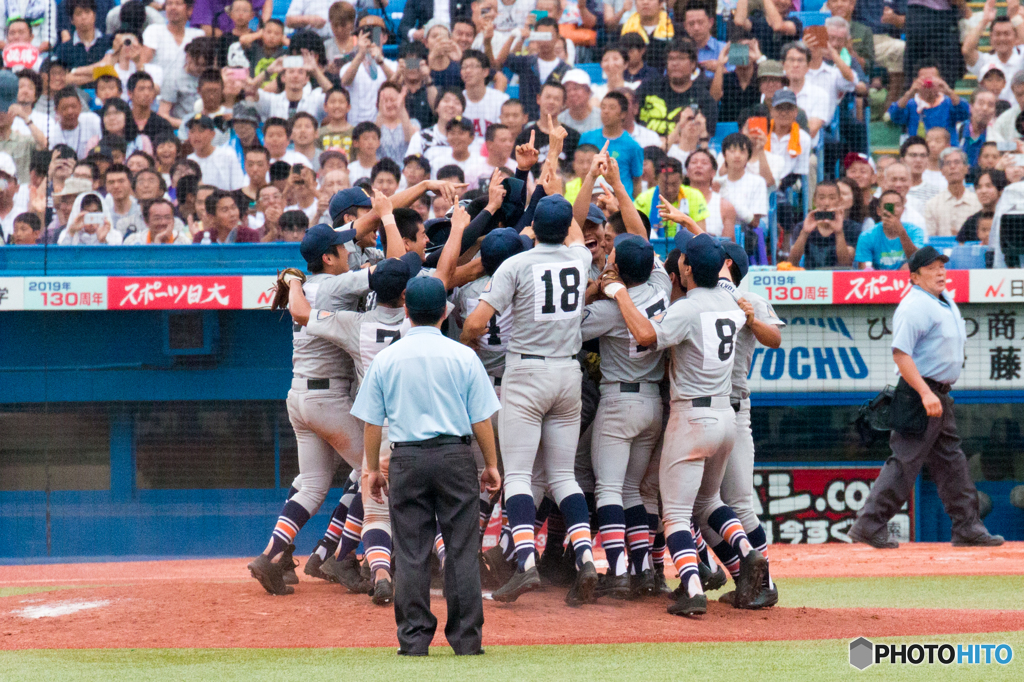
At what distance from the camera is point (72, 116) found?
1015 cm

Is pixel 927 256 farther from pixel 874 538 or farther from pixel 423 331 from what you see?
pixel 423 331

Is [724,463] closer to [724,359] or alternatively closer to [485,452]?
[724,359]

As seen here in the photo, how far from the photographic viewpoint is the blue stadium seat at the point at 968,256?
9.23 meters

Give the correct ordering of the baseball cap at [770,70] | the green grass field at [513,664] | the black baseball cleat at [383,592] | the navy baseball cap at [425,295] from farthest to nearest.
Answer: the baseball cap at [770,70], the black baseball cleat at [383,592], the navy baseball cap at [425,295], the green grass field at [513,664]

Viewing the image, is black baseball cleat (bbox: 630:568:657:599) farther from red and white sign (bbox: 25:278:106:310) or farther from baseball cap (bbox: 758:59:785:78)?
baseball cap (bbox: 758:59:785:78)

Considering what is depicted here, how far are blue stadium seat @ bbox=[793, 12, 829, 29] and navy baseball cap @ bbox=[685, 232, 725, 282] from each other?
6070mm

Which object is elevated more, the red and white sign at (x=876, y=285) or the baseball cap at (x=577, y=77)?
the baseball cap at (x=577, y=77)

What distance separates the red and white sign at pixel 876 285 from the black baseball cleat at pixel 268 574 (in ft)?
16.4

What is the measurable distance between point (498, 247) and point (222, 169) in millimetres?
4834

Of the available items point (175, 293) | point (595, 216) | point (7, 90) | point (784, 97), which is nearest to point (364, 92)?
point (175, 293)

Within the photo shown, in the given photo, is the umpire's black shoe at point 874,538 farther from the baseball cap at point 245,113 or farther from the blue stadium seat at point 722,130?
the baseball cap at point 245,113

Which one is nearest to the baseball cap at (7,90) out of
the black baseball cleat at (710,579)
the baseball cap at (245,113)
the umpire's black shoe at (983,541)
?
the baseball cap at (245,113)

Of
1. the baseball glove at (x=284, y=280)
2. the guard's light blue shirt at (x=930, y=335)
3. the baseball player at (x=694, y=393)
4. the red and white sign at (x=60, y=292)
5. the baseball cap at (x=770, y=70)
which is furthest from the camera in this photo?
the baseball cap at (x=770, y=70)

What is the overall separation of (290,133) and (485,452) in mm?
6179
